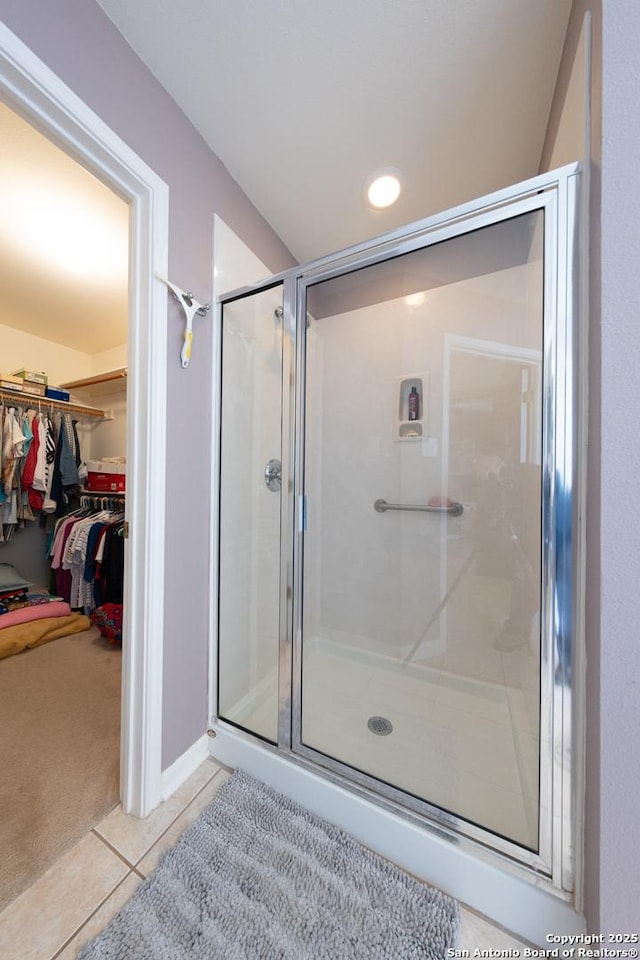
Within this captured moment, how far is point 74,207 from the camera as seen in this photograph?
155 centimetres

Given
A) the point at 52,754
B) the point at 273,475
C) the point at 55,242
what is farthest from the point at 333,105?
the point at 52,754

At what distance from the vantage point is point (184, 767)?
44.9 inches

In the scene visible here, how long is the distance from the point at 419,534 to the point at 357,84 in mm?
1821

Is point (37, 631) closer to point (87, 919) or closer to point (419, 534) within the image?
point (87, 919)

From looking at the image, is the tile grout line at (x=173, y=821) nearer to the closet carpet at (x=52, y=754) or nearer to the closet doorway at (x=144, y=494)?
the closet doorway at (x=144, y=494)

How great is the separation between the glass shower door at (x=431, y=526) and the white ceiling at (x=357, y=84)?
1.45 feet

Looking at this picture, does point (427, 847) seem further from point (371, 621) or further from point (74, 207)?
point (74, 207)

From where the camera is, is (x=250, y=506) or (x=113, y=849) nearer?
(x=113, y=849)

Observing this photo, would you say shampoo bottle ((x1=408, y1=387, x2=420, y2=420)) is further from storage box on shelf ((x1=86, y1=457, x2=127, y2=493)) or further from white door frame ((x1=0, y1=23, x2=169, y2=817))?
storage box on shelf ((x1=86, y1=457, x2=127, y2=493))

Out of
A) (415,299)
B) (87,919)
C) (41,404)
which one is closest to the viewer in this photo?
(87,919)

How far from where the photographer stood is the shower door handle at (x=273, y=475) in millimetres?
1360

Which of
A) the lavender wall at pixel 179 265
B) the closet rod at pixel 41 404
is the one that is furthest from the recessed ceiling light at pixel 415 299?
the closet rod at pixel 41 404

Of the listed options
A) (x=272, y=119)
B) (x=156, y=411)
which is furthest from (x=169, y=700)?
(x=272, y=119)

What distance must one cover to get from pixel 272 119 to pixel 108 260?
4.34 feet
